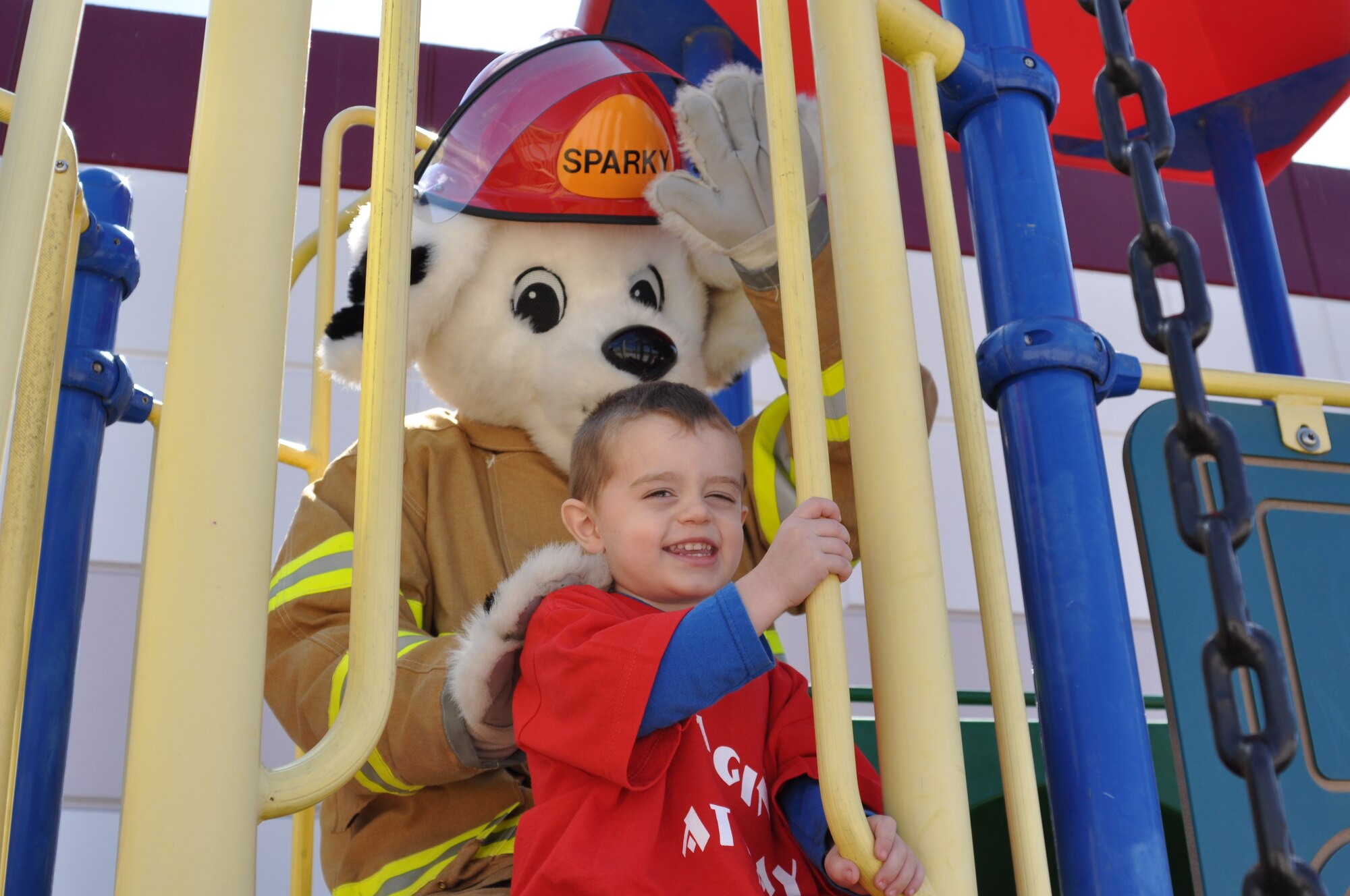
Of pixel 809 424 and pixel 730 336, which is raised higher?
pixel 730 336

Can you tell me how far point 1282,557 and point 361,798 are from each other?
0.92 metres

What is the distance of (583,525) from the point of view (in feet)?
3.73

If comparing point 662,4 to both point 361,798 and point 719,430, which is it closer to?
point 719,430

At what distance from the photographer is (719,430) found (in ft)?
3.63

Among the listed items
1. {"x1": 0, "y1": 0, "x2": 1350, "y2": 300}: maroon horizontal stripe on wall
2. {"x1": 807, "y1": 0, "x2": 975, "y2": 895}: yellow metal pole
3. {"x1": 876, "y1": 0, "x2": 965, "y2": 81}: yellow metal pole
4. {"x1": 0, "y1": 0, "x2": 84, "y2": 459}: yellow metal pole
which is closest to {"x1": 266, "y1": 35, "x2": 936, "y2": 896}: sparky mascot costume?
{"x1": 876, "y1": 0, "x2": 965, "y2": 81}: yellow metal pole

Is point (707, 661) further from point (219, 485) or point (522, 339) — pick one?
point (522, 339)

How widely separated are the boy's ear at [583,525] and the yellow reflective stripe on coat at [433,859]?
28 centimetres

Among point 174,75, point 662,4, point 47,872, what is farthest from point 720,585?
point 174,75

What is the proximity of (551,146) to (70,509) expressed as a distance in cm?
69

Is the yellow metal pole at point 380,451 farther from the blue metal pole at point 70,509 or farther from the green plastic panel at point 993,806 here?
the green plastic panel at point 993,806

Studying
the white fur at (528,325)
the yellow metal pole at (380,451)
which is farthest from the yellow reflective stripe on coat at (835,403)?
the yellow metal pole at (380,451)

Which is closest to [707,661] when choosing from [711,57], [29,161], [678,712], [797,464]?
[678,712]

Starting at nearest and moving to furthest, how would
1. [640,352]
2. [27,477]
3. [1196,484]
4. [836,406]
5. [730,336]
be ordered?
[1196,484]
[27,477]
[836,406]
[640,352]
[730,336]

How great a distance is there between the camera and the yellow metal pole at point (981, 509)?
797mm
